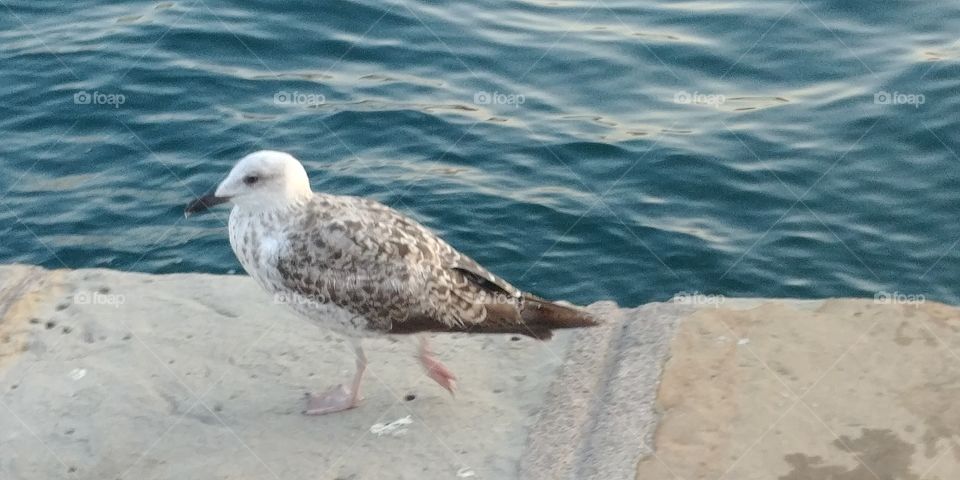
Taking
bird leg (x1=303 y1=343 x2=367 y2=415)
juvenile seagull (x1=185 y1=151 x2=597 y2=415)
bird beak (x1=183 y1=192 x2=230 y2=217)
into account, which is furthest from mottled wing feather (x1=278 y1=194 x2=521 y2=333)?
bird beak (x1=183 y1=192 x2=230 y2=217)

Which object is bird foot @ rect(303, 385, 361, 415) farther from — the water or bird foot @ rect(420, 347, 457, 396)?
the water

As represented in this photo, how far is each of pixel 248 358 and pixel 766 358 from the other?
2539mm

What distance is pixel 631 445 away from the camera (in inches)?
223

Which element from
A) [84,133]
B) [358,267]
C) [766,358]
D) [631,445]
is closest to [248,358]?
[358,267]

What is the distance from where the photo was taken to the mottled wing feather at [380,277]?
247 inches

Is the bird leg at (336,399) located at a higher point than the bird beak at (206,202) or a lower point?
lower

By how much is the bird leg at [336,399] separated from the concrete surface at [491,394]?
0.16 feet

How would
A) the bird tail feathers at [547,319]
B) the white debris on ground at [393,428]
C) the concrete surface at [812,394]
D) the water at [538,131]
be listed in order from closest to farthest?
the concrete surface at [812,394] → the white debris on ground at [393,428] → the bird tail feathers at [547,319] → the water at [538,131]

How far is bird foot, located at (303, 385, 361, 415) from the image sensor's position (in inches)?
244

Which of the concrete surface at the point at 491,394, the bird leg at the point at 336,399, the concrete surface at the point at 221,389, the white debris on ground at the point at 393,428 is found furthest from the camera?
the bird leg at the point at 336,399

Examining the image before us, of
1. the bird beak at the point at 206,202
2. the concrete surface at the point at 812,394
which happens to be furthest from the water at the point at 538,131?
the bird beak at the point at 206,202

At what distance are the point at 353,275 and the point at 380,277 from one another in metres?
0.13

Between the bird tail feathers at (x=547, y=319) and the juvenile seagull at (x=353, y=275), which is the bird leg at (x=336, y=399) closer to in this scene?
the juvenile seagull at (x=353, y=275)

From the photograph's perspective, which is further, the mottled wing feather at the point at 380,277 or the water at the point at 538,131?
the water at the point at 538,131
